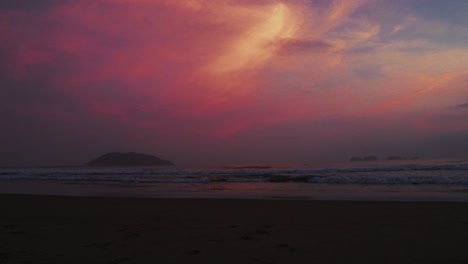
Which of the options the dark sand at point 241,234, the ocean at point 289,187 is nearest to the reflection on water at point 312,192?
the ocean at point 289,187

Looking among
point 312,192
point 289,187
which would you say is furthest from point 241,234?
point 289,187

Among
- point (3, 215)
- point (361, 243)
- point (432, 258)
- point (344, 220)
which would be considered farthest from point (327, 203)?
point (3, 215)

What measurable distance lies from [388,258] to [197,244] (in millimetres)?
2652

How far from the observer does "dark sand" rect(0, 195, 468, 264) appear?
4.53 meters

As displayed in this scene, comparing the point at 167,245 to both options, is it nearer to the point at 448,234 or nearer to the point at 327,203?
the point at 448,234

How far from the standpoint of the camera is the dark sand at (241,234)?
178 inches

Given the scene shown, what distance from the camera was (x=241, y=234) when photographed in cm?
580

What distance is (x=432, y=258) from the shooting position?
4.44m

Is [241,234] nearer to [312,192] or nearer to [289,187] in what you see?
[312,192]

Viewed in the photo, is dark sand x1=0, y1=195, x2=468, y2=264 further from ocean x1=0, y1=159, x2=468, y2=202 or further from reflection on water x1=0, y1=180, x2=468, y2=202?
ocean x1=0, y1=159, x2=468, y2=202

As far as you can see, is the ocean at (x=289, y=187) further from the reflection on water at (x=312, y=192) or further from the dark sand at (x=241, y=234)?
the dark sand at (x=241, y=234)

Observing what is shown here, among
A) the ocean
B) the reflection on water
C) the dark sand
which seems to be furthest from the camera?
the ocean

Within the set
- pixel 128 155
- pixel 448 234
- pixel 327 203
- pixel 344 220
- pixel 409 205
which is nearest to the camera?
pixel 448 234

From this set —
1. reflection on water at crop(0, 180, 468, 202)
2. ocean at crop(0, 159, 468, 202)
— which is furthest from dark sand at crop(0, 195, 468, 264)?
ocean at crop(0, 159, 468, 202)
